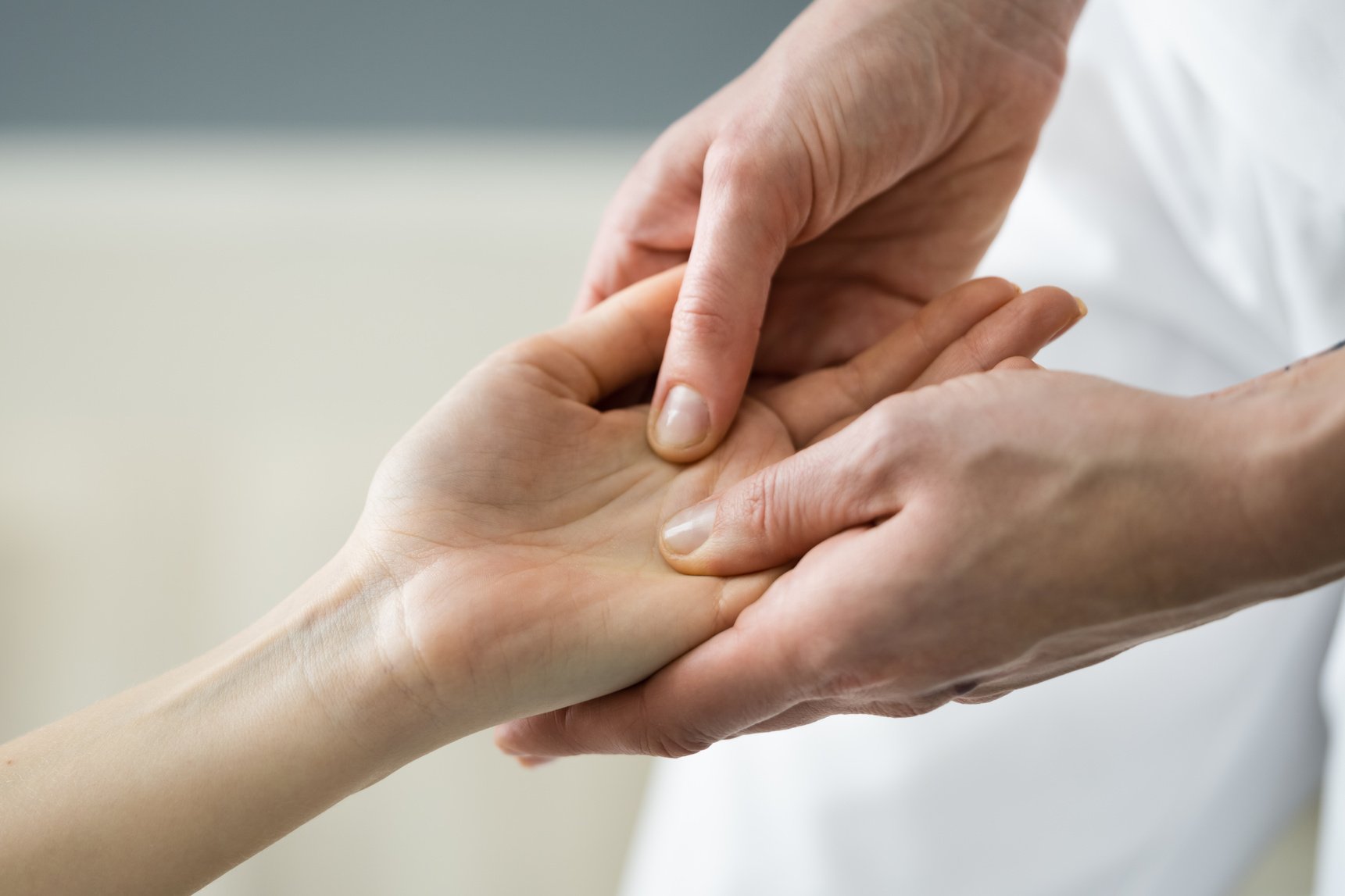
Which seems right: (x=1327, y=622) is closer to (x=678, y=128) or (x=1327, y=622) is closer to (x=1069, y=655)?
(x=1069, y=655)

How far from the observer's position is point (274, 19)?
A: 1.29m

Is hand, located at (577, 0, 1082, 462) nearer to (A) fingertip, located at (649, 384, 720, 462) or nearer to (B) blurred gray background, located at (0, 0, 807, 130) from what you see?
(A) fingertip, located at (649, 384, 720, 462)

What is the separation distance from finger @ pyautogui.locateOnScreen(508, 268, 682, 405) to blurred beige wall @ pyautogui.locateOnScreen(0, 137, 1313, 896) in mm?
611

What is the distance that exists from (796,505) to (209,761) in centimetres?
32

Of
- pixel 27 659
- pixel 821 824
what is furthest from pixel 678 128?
pixel 27 659

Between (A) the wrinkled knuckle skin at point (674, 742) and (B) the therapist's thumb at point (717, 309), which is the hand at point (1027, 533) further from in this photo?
(B) the therapist's thumb at point (717, 309)

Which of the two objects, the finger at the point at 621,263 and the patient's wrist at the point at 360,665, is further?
the finger at the point at 621,263

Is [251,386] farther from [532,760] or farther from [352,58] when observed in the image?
[532,760]

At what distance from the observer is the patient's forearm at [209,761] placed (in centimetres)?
52

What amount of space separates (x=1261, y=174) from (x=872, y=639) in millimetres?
529

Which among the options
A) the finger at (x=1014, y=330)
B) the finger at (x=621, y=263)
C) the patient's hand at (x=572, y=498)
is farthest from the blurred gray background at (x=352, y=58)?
the finger at (x=1014, y=330)

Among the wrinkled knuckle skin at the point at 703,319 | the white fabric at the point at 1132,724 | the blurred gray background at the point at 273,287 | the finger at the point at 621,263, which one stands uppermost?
the blurred gray background at the point at 273,287

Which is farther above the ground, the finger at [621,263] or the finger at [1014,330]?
the finger at [621,263]

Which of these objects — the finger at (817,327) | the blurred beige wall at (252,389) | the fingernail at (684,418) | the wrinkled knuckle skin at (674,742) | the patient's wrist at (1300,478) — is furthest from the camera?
the blurred beige wall at (252,389)
